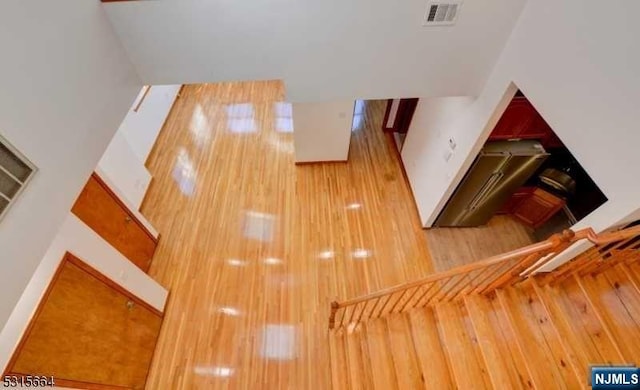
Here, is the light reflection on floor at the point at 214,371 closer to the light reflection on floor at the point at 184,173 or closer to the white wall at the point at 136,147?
the white wall at the point at 136,147

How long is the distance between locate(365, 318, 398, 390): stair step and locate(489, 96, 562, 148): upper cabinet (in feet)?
7.91

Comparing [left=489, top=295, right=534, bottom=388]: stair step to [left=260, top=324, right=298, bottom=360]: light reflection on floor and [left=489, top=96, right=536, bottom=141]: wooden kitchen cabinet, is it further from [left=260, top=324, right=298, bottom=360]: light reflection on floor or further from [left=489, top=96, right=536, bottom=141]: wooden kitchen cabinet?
[left=260, top=324, right=298, bottom=360]: light reflection on floor

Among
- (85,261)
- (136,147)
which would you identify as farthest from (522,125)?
(136,147)

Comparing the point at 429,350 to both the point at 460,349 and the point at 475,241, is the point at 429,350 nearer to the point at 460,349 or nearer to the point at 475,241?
the point at 460,349

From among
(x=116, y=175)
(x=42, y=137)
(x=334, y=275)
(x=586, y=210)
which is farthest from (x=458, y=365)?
(x=116, y=175)

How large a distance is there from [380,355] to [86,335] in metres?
2.66

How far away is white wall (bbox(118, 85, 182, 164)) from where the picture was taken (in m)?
4.79

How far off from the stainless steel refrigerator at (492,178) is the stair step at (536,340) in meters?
1.31

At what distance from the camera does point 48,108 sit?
172cm

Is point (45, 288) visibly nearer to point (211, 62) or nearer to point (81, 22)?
point (81, 22)

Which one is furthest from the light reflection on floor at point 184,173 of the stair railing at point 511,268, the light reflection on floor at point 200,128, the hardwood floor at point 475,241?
the hardwood floor at point 475,241

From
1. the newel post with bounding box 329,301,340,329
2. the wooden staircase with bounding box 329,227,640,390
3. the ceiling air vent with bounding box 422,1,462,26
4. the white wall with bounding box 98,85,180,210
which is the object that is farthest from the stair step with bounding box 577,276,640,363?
the white wall with bounding box 98,85,180,210

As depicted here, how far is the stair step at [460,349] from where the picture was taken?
2.46 meters

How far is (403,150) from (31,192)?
467 centimetres
